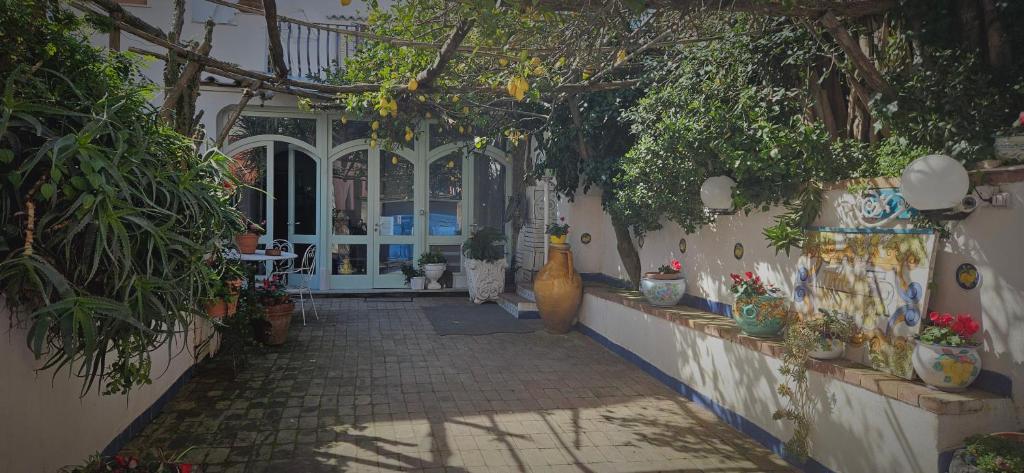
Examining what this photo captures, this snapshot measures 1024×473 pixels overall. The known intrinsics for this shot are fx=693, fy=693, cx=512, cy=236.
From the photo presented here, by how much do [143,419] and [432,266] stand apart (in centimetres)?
626

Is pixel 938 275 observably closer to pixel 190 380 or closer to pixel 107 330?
pixel 107 330

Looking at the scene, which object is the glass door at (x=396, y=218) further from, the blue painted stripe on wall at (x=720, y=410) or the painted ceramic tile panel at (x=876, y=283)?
the painted ceramic tile panel at (x=876, y=283)

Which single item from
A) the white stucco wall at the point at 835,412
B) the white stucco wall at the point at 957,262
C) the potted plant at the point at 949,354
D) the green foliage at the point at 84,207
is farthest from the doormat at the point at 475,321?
the green foliage at the point at 84,207

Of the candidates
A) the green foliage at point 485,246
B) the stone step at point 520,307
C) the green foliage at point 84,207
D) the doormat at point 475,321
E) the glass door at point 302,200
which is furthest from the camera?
the glass door at point 302,200

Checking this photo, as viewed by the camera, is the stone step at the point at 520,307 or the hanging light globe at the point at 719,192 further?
the stone step at the point at 520,307

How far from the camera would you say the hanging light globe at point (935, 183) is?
3.08m

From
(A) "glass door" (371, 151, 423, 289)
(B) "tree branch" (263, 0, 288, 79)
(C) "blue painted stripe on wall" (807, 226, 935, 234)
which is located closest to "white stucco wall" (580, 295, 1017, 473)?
(C) "blue painted stripe on wall" (807, 226, 935, 234)

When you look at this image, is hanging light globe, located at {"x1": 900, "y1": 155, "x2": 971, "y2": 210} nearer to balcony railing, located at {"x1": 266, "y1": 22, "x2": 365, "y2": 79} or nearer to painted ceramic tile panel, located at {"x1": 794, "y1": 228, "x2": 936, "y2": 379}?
painted ceramic tile panel, located at {"x1": 794, "y1": 228, "x2": 936, "y2": 379}

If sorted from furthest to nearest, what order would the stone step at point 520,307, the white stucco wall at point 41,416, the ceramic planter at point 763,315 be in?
the stone step at point 520,307, the ceramic planter at point 763,315, the white stucco wall at point 41,416

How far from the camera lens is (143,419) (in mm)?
4301

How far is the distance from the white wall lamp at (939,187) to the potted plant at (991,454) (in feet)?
3.27

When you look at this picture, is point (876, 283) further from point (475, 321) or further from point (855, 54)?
point (475, 321)

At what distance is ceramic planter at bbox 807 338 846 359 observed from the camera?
384 centimetres

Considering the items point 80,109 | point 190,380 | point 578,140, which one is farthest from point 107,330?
point 578,140
